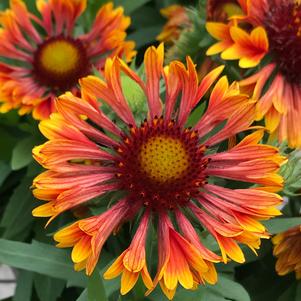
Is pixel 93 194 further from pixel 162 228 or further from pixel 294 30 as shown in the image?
pixel 294 30

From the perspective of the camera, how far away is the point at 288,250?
0.85 metres

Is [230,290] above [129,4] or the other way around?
the other way around

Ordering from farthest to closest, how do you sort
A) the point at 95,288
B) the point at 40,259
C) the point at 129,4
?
1. the point at 129,4
2. the point at 40,259
3. the point at 95,288

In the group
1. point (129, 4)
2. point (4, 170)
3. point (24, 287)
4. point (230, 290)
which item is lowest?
point (24, 287)

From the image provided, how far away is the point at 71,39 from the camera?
108 centimetres

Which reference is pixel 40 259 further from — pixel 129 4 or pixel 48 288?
pixel 129 4

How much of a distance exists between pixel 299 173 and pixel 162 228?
0.62 ft

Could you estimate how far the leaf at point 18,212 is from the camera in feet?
3.31

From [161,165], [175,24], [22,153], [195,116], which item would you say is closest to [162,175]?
[161,165]

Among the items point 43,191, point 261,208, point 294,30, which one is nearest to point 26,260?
point 43,191

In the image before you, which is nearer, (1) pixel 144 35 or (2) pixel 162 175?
(2) pixel 162 175

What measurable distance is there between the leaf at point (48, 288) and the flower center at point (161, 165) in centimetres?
33

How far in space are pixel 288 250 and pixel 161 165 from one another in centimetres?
26

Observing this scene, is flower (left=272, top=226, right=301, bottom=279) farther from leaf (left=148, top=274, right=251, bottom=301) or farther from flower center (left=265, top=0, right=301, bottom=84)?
flower center (left=265, top=0, right=301, bottom=84)
